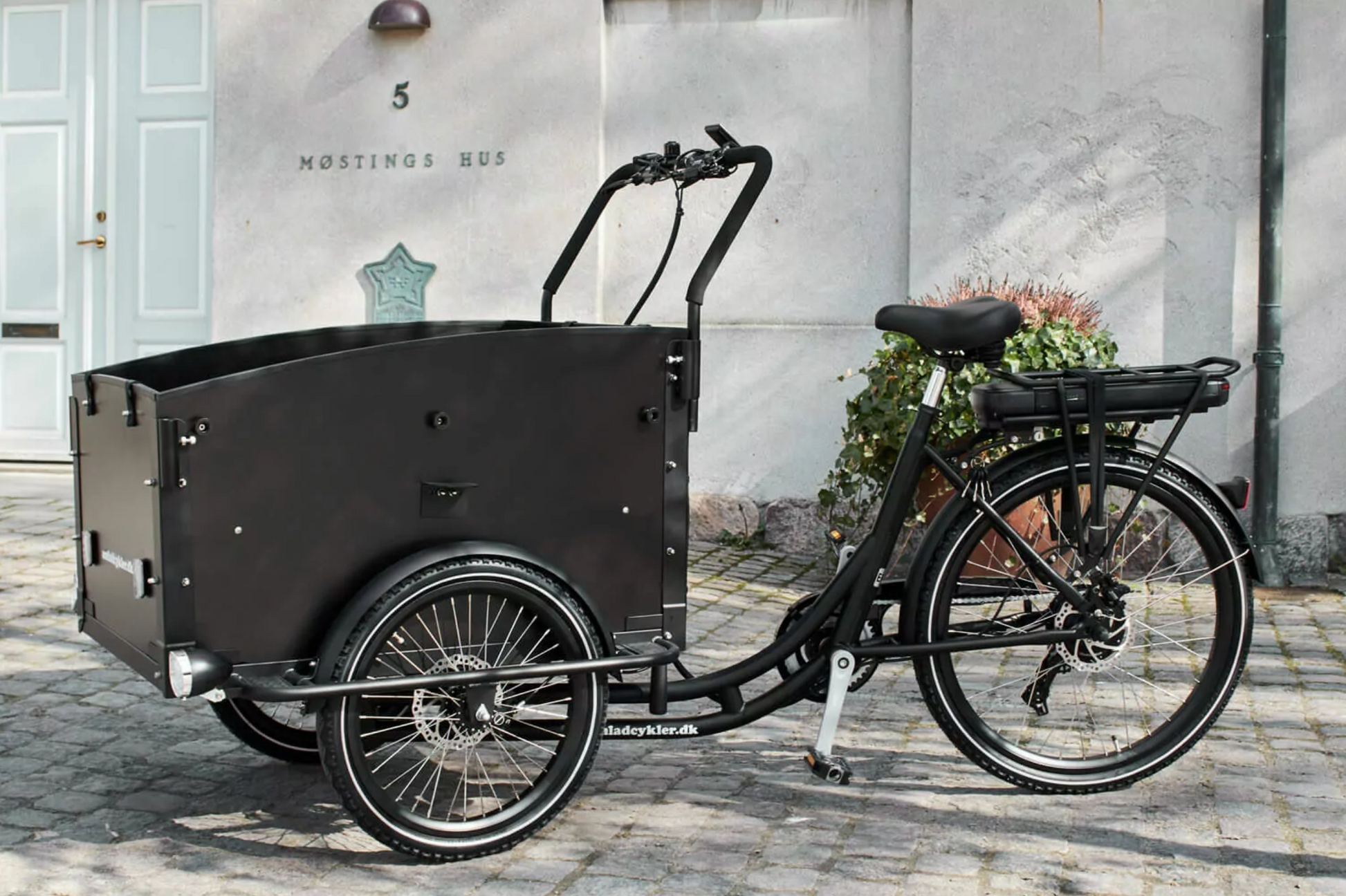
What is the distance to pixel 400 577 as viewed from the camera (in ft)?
10.7

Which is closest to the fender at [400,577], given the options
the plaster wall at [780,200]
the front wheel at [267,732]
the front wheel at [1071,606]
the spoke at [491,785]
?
the spoke at [491,785]

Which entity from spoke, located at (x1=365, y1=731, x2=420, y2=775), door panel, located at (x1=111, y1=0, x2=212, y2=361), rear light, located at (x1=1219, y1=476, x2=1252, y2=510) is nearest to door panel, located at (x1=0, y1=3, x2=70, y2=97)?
door panel, located at (x1=111, y1=0, x2=212, y2=361)

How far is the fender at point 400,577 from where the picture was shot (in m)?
3.21

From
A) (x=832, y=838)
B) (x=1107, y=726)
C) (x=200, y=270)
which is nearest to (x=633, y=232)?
(x=200, y=270)

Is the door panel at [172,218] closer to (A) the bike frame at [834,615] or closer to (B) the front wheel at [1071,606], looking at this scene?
(A) the bike frame at [834,615]

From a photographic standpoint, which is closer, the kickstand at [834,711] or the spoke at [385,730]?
the spoke at [385,730]

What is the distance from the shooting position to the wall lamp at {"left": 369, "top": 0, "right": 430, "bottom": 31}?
7.84 metres

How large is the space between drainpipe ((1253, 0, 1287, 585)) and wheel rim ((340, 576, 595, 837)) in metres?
4.39

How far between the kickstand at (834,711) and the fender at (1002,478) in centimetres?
16

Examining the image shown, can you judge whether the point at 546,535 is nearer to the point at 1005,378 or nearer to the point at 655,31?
the point at 1005,378

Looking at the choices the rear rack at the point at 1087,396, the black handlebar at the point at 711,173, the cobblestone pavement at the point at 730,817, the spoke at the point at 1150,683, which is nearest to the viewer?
the cobblestone pavement at the point at 730,817

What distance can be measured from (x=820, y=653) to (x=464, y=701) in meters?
0.94

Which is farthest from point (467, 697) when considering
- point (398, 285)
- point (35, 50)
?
point (35, 50)

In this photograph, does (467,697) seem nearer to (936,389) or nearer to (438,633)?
(438,633)
